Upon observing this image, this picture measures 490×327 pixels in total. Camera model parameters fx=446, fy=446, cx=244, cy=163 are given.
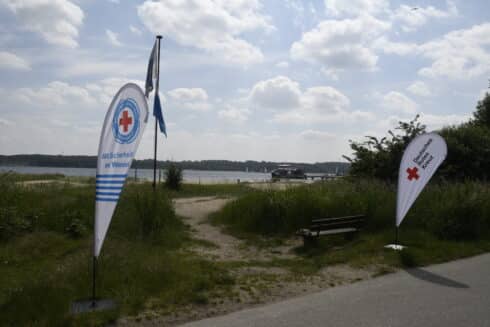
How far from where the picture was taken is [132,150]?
588 cm

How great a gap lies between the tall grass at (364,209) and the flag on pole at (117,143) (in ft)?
23.3

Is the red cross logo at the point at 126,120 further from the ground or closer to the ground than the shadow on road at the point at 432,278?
further from the ground

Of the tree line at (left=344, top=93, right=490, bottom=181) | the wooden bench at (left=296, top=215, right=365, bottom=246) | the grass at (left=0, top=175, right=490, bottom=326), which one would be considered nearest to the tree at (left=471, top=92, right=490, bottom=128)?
the tree line at (left=344, top=93, right=490, bottom=181)

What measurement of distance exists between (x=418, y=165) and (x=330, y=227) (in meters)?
2.50

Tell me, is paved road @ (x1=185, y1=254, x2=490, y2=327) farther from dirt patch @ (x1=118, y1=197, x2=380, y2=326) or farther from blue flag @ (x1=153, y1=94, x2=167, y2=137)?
blue flag @ (x1=153, y1=94, x2=167, y2=137)

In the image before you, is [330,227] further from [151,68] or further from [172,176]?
[172,176]

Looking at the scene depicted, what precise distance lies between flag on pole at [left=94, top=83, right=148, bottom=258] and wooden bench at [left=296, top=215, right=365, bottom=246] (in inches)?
216

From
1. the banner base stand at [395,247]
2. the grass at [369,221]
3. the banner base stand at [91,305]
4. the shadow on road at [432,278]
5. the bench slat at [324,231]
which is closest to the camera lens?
the banner base stand at [91,305]

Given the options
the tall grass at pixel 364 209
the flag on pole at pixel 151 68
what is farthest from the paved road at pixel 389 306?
the flag on pole at pixel 151 68

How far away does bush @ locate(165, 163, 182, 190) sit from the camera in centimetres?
2553

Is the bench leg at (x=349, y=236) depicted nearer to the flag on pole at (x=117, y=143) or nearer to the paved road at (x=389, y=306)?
the paved road at (x=389, y=306)

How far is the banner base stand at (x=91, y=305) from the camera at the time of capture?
5.45 meters

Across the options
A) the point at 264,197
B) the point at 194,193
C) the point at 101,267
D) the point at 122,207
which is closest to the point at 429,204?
the point at 264,197

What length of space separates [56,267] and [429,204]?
9599 mm
